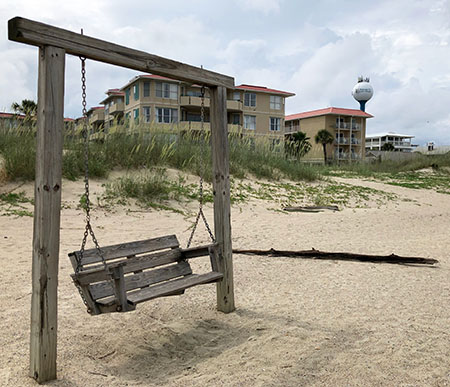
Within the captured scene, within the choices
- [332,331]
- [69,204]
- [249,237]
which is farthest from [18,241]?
[332,331]

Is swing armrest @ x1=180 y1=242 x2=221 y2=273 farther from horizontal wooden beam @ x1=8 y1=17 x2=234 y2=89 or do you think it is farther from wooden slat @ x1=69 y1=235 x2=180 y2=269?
horizontal wooden beam @ x1=8 y1=17 x2=234 y2=89

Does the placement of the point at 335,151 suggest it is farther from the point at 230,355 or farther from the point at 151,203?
the point at 230,355

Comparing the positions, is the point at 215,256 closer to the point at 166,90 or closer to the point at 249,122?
the point at 166,90

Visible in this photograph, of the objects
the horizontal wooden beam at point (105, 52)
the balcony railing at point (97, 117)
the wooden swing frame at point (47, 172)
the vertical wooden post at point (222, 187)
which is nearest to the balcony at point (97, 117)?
the balcony railing at point (97, 117)

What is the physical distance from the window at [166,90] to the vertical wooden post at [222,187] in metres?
35.3

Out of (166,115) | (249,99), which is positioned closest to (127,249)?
(166,115)

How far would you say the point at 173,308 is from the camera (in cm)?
501

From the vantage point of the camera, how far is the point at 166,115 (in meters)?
39.9

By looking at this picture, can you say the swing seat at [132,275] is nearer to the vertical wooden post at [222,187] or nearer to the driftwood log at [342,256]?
the vertical wooden post at [222,187]

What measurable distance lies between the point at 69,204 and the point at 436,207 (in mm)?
11723

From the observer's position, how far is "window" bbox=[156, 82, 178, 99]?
3890 cm

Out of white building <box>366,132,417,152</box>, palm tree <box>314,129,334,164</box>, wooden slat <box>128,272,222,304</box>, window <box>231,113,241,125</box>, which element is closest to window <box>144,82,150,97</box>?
window <box>231,113,241,125</box>

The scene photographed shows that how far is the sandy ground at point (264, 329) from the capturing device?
3430mm

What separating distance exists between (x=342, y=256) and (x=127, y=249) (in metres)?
4.07
